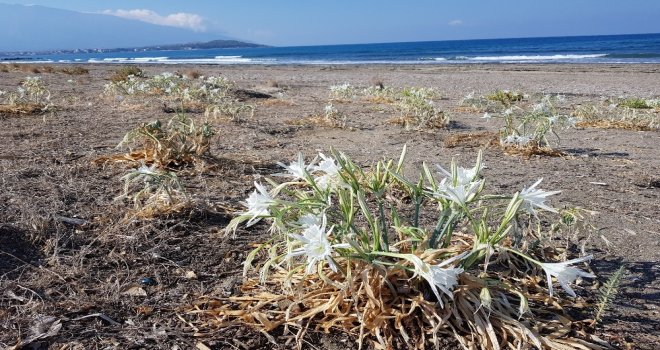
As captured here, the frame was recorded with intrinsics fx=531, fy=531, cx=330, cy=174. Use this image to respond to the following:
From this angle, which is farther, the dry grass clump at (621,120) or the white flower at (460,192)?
the dry grass clump at (621,120)

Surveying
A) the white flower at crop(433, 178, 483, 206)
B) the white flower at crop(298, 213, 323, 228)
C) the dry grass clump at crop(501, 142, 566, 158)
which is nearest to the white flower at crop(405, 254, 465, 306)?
the white flower at crop(433, 178, 483, 206)

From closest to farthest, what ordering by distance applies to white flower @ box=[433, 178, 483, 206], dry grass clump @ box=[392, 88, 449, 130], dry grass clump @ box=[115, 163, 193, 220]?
white flower @ box=[433, 178, 483, 206] < dry grass clump @ box=[115, 163, 193, 220] < dry grass clump @ box=[392, 88, 449, 130]

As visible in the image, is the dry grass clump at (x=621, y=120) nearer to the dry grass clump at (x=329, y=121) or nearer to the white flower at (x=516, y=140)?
the white flower at (x=516, y=140)

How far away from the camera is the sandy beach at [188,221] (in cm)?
171

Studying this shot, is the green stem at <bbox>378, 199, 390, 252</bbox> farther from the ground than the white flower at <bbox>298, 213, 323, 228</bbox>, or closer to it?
closer to it

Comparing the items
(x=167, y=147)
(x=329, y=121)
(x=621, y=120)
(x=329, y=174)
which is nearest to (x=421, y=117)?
(x=329, y=121)

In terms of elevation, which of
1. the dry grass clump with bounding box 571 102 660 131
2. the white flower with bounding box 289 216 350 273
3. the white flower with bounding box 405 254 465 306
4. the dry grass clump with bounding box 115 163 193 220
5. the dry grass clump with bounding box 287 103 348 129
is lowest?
the dry grass clump with bounding box 571 102 660 131

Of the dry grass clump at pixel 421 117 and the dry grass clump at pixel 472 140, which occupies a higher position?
the dry grass clump at pixel 421 117

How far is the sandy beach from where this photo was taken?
1.71m

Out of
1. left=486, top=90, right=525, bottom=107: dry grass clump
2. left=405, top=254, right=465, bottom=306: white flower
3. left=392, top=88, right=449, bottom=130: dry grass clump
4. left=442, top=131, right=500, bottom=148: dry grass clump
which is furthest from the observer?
left=486, top=90, right=525, bottom=107: dry grass clump

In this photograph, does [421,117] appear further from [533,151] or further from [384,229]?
[384,229]

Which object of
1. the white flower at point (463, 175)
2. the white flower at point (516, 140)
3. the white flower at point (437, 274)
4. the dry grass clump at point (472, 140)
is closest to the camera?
the white flower at point (437, 274)

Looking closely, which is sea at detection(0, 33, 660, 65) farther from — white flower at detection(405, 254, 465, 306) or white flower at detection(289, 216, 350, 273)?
white flower at detection(289, 216, 350, 273)

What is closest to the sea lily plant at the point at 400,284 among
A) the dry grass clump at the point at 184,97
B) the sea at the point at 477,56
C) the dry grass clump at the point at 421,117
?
the dry grass clump at the point at 421,117
